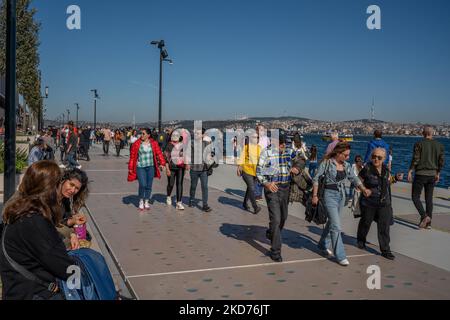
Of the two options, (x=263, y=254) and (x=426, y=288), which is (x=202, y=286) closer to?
(x=263, y=254)

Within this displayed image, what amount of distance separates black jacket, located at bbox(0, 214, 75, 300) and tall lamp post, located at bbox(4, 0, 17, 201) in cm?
249

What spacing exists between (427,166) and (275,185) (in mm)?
3448

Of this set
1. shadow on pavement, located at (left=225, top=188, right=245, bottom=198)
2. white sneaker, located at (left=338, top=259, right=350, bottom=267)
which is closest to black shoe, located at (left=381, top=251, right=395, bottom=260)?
Result: white sneaker, located at (left=338, top=259, right=350, bottom=267)

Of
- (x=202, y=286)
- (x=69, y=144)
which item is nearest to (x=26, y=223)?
(x=202, y=286)

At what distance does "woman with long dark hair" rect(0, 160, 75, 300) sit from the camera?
2832 millimetres

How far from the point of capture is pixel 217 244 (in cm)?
702

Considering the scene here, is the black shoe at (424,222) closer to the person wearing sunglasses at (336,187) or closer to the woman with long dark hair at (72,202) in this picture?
the person wearing sunglasses at (336,187)

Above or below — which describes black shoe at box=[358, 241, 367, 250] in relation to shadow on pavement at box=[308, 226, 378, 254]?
above

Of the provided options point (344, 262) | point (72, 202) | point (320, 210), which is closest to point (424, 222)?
point (320, 210)

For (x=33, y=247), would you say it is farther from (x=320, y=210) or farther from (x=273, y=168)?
(x=320, y=210)

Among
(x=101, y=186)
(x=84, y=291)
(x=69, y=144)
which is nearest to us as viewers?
(x=84, y=291)

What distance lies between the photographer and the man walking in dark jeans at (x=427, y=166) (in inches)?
321

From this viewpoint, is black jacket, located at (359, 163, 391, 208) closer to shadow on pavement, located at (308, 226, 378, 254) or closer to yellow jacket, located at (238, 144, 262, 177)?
shadow on pavement, located at (308, 226, 378, 254)
